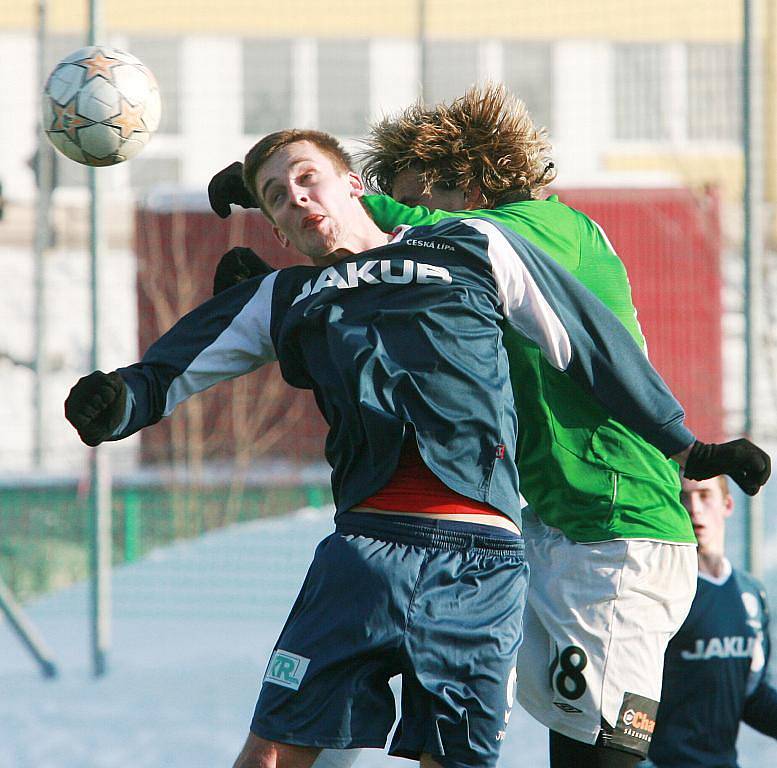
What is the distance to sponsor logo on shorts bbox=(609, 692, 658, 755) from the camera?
2.79m

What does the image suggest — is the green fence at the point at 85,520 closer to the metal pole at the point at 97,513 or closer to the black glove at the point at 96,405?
the metal pole at the point at 97,513

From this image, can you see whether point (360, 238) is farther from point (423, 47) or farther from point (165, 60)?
point (165, 60)

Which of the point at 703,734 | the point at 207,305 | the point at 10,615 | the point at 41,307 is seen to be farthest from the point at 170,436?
the point at 207,305

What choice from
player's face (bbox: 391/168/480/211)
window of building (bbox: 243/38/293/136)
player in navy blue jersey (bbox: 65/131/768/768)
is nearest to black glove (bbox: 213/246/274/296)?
player in navy blue jersey (bbox: 65/131/768/768)

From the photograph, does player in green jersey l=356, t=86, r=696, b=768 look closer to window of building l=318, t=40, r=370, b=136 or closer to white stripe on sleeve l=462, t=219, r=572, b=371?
white stripe on sleeve l=462, t=219, r=572, b=371

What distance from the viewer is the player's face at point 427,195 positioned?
2941mm

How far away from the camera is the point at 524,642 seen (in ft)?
9.70

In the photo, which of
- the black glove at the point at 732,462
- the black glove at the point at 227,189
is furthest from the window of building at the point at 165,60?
the black glove at the point at 732,462

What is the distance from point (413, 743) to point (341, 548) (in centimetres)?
37

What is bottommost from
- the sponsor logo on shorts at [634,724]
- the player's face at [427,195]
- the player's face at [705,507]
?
the sponsor logo on shorts at [634,724]

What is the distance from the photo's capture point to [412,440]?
8.04ft

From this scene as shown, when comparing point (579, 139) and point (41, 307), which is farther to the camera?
point (579, 139)

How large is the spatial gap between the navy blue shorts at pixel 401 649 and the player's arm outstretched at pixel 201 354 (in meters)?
0.43

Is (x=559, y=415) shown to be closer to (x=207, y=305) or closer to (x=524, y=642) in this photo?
(x=524, y=642)
